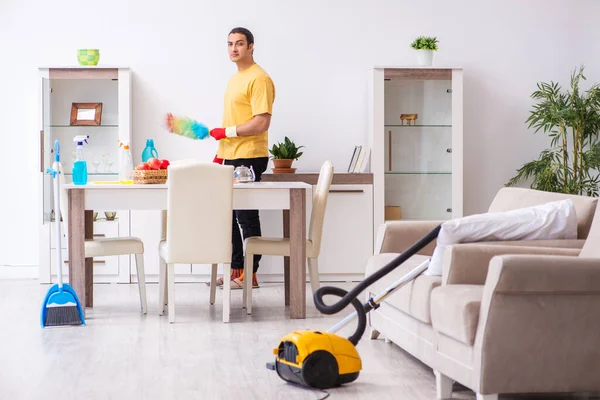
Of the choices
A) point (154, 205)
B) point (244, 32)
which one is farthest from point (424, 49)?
point (154, 205)

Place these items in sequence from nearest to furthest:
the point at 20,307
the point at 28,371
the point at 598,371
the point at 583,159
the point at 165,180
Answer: the point at 598,371 < the point at 28,371 < the point at 165,180 < the point at 20,307 < the point at 583,159

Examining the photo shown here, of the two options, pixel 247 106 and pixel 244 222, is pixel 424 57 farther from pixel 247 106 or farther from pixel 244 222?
pixel 244 222

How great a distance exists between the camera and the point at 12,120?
6.58 m

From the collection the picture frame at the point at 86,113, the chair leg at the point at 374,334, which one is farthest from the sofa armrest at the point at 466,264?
the picture frame at the point at 86,113

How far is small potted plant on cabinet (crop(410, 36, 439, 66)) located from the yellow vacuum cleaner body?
12.0ft

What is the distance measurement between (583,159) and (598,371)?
3857mm

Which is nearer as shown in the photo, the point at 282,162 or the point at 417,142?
the point at 282,162

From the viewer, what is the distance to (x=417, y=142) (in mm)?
6512

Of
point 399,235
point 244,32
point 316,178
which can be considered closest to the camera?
point 399,235

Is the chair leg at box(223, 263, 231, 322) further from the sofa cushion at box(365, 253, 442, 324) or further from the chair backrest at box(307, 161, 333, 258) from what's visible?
the sofa cushion at box(365, 253, 442, 324)

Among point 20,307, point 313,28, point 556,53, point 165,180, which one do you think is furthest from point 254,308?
point 556,53

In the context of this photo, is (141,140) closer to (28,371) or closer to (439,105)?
(439,105)

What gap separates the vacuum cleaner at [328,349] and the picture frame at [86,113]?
11.9ft

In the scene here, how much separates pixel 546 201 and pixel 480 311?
3.58ft
